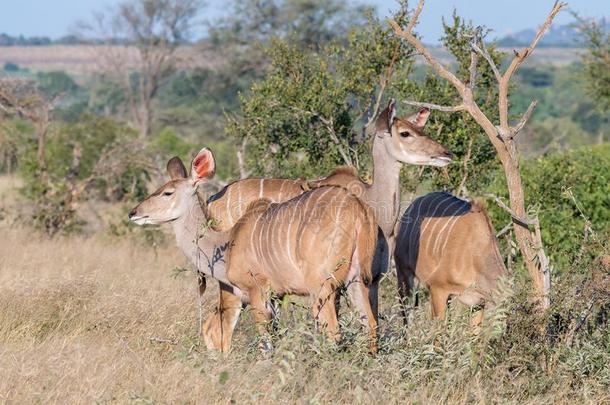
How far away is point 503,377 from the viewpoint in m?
4.80

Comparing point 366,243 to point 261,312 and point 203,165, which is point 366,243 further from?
point 203,165

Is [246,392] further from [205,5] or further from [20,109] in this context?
[205,5]

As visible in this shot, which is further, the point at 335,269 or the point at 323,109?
the point at 323,109

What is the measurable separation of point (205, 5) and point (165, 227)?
21377 millimetres

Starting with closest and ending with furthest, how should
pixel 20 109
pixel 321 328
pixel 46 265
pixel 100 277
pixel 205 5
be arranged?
pixel 321 328 < pixel 100 277 < pixel 46 265 < pixel 20 109 < pixel 205 5

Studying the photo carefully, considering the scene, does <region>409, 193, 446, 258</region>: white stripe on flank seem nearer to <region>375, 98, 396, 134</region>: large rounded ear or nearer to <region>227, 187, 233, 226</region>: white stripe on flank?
<region>375, 98, 396, 134</region>: large rounded ear

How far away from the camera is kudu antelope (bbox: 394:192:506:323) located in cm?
589

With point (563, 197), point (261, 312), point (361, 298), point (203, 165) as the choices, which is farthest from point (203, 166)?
point (563, 197)

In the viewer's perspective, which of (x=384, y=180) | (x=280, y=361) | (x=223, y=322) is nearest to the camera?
(x=280, y=361)

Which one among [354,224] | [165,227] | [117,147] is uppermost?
[354,224]

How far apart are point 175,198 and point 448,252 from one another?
1.45 m

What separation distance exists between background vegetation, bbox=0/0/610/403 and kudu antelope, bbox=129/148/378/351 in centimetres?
19

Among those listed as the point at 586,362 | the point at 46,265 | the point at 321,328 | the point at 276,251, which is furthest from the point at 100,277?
the point at 586,362

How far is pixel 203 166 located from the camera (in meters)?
5.79
